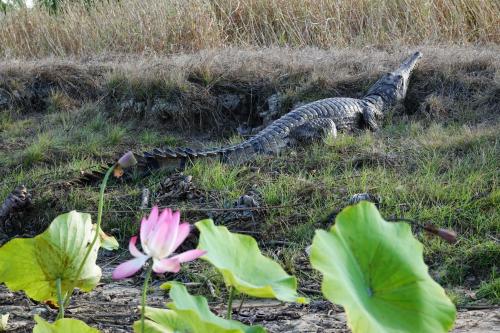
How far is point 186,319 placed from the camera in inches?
51.0

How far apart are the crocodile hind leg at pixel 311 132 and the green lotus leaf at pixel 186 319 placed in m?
3.94

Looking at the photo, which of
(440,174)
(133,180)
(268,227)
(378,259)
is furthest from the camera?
(133,180)

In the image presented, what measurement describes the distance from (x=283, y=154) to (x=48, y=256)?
341cm

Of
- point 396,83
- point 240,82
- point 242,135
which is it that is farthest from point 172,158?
point 396,83

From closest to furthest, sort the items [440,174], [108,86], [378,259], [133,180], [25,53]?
[378,259] → [440,174] → [133,180] → [108,86] → [25,53]

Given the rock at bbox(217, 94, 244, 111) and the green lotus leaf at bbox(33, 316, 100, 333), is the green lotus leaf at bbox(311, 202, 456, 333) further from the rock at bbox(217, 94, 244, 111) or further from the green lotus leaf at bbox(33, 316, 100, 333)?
the rock at bbox(217, 94, 244, 111)

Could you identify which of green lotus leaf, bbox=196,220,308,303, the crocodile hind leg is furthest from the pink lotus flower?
the crocodile hind leg

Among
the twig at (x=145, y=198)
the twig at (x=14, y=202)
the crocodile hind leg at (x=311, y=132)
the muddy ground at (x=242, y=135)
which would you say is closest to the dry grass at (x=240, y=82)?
the muddy ground at (x=242, y=135)

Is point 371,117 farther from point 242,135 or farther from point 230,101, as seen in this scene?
point 230,101

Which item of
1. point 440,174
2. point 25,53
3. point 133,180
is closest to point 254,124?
point 133,180

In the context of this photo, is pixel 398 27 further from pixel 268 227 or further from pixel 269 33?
pixel 268 227

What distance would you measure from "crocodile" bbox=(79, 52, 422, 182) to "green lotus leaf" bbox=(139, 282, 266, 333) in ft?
10.1

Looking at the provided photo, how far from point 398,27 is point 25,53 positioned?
442 centimetres

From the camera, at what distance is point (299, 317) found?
257 cm
